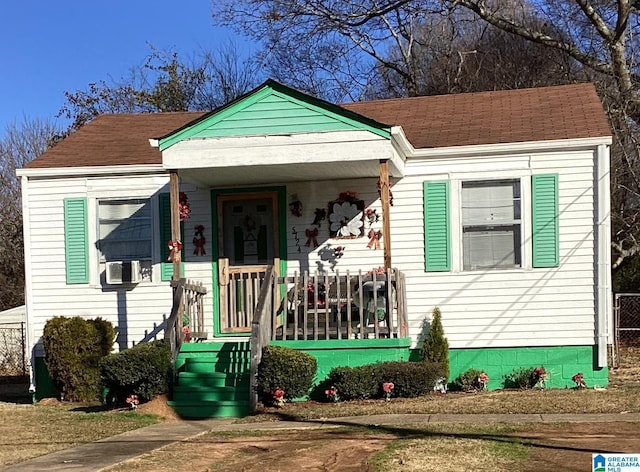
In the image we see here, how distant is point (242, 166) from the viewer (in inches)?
433

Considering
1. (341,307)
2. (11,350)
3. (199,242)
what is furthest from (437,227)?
(11,350)

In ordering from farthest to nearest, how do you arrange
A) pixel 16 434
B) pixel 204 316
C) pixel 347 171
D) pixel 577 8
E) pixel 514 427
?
pixel 577 8
pixel 204 316
pixel 347 171
pixel 16 434
pixel 514 427

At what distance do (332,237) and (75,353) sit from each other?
4081mm

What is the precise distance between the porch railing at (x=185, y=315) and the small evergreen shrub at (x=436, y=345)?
10.9ft

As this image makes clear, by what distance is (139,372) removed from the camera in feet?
33.7

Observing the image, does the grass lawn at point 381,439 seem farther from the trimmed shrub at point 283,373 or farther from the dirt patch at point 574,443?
the trimmed shrub at point 283,373

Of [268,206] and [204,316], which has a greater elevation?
[268,206]

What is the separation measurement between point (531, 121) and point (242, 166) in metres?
4.79

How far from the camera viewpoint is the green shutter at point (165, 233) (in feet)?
41.1

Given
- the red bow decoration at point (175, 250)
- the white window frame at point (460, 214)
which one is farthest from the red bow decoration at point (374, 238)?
the red bow decoration at point (175, 250)

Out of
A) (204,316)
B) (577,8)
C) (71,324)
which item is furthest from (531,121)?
(577,8)

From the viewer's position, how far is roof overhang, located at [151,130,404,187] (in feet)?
35.1

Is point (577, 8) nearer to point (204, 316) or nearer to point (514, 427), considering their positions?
point (204, 316)

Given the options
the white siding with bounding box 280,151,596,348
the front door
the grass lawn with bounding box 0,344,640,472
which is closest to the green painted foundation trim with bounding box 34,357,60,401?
the grass lawn with bounding box 0,344,640,472
